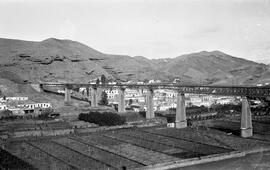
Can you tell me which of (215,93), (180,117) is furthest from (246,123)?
(180,117)

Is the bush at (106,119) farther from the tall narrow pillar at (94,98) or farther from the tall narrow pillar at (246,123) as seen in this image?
the tall narrow pillar at (94,98)

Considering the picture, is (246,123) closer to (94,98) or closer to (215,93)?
(215,93)

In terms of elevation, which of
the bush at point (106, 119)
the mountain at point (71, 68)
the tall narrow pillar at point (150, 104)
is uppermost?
the mountain at point (71, 68)

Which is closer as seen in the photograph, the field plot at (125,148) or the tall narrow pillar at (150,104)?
the field plot at (125,148)

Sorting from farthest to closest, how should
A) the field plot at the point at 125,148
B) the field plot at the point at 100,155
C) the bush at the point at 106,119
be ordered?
the bush at the point at 106,119 → the field plot at the point at 125,148 → the field plot at the point at 100,155

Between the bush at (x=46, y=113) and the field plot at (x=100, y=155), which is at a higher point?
the bush at (x=46, y=113)

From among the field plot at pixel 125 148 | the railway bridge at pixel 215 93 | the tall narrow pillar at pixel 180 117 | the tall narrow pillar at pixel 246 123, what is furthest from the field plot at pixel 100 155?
the tall narrow pillar at pixel 246 123

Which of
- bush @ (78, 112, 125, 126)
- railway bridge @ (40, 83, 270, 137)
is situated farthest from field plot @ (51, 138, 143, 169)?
railway bridge @ (40, 83, 270, 137)

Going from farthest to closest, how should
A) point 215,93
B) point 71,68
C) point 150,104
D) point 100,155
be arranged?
point 71,68 → point 150,104 → point 215,93 → point 100,155

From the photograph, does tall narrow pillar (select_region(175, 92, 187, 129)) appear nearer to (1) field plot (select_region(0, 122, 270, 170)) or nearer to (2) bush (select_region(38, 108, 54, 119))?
(1) field plot (select_region(0, 122, 270, 170))

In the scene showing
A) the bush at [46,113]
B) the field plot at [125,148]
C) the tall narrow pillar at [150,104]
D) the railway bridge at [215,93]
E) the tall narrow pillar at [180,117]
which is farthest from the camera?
the bush at [46,113]
